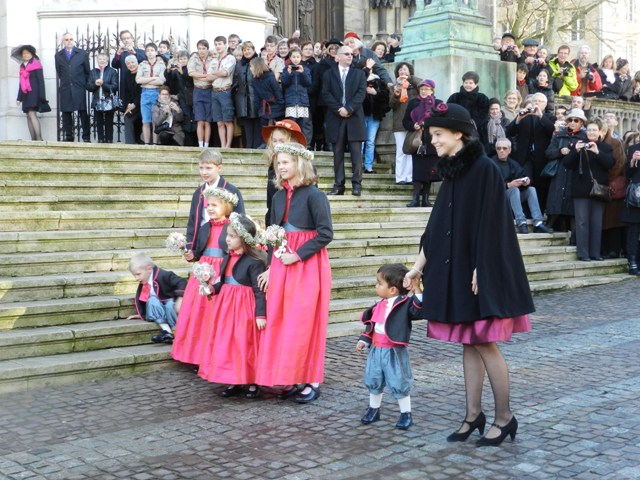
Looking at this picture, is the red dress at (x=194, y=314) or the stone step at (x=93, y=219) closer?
the red dress at (x=194, y=314)

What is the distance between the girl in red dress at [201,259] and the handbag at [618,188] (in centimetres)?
763

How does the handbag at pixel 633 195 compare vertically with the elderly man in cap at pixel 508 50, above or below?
below

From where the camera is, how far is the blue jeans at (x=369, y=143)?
14.7m

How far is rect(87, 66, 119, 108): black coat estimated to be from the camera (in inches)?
587

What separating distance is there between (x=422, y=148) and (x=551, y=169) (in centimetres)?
204

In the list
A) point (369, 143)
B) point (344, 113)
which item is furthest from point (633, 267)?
point (344, 113)

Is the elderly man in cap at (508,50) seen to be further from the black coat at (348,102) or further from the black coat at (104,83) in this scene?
the black coat at (104,83)

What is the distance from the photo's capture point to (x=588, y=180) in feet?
42.8

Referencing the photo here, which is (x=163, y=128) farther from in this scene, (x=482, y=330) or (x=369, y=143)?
(x=482, y=330)

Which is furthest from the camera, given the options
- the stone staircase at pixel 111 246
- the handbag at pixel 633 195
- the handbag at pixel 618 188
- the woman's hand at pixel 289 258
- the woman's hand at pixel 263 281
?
the handbag at pixel 618 188

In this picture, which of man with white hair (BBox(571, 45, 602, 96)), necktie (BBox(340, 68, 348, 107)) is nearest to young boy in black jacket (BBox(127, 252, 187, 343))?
necktie (BBox(340, 68, 348, 107))

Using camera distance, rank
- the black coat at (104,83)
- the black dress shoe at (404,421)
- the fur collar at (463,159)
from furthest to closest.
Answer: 1. the black coat at (104,83)
2. the black dress shoe at (404,421)
3. the fur collar at (463,159)

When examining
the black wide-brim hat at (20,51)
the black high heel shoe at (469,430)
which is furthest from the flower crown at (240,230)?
the black wide-brim hat at (20,51)

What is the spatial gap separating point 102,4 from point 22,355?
448 inches
